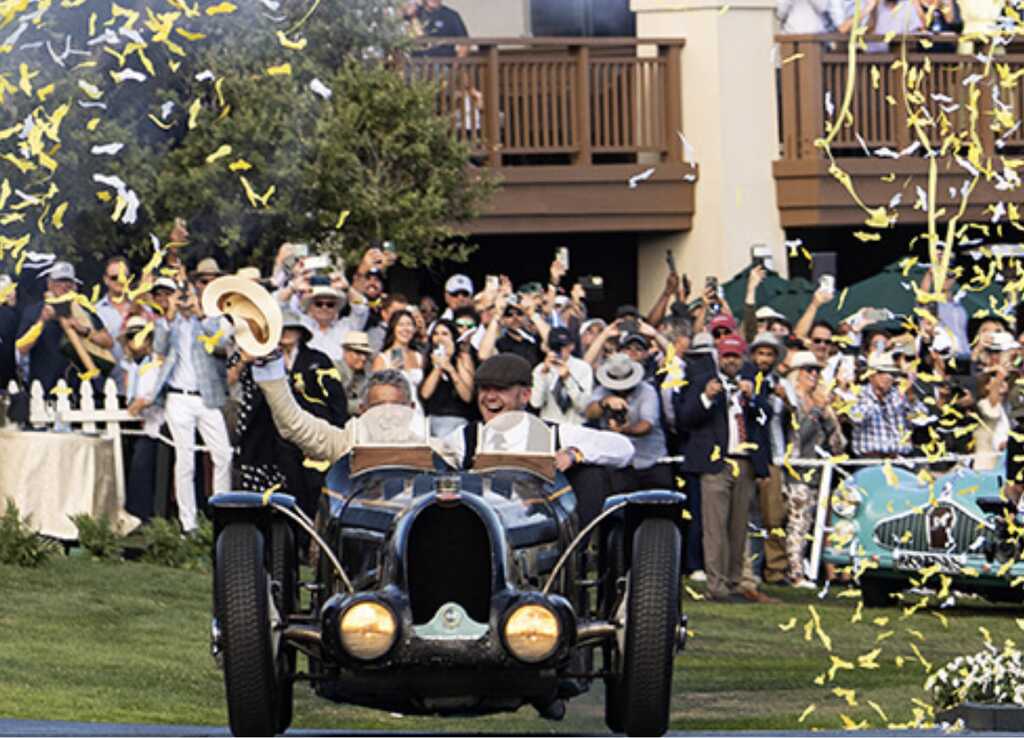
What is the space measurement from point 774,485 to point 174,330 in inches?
168

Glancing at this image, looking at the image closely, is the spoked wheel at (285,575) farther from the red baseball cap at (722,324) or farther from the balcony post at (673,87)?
the balcony post at (673,87)

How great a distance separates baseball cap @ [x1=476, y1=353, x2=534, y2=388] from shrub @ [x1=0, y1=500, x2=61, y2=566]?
7.26 meters

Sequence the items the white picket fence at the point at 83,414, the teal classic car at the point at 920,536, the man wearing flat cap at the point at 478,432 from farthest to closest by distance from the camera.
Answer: the white picket fence at the point at 83,414, the teal classic car at the point at 920,536, the man wearing flat cap at the point at 478,432

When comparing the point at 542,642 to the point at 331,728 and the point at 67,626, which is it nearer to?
the point at 331,728

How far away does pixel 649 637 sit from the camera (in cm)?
1160

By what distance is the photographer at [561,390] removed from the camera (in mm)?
20000

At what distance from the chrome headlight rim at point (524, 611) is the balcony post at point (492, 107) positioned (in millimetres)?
17358

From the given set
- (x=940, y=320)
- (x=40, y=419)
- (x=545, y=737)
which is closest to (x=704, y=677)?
(x=545, y=737)

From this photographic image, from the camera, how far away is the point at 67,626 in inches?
689

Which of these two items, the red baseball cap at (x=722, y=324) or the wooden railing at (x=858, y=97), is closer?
the red baseball cap at (x=722, y=324)

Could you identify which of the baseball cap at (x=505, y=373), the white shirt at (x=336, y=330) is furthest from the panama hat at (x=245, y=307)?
the white shirt at (x=336, y=330)

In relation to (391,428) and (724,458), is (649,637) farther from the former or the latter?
(724,458)

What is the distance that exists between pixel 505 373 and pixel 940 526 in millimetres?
7249

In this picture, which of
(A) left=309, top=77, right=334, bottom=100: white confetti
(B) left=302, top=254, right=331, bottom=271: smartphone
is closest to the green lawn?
→ (B) left=302, top=254, right=331, bottom=271: smartphone
